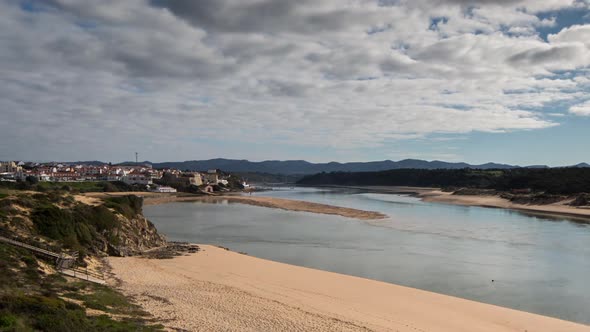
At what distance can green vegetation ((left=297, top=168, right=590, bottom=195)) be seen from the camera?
7300 centimetres

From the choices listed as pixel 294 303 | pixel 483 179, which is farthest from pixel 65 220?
pixel 483 179

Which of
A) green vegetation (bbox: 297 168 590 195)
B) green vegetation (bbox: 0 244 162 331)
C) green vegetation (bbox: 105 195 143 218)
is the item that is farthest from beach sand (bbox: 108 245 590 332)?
green vegetation (bbox: 297 168 590 195)

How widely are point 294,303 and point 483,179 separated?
345 ft

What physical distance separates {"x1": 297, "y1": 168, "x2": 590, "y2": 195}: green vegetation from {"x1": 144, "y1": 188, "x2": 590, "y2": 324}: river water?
1216 inches

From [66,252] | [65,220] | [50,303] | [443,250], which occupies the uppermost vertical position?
[65,220]

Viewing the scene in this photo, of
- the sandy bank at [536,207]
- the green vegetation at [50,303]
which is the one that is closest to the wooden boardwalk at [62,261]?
the green vegetation at [50,303]

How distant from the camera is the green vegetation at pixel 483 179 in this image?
2874 inches

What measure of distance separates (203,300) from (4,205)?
1254cm

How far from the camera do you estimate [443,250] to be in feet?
91.2

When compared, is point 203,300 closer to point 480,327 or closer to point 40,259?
point 40,259

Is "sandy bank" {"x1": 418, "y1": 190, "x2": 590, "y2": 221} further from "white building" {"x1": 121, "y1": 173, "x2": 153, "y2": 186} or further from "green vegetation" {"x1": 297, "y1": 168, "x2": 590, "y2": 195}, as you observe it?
"white building" {"x1": 121, "y1": 173, "x2": 153, "y2": 186}

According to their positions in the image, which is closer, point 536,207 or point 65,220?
point 65,220

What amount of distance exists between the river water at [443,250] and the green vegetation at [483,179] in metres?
30.9

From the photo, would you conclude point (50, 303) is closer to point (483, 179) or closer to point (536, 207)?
point (536, 207)
